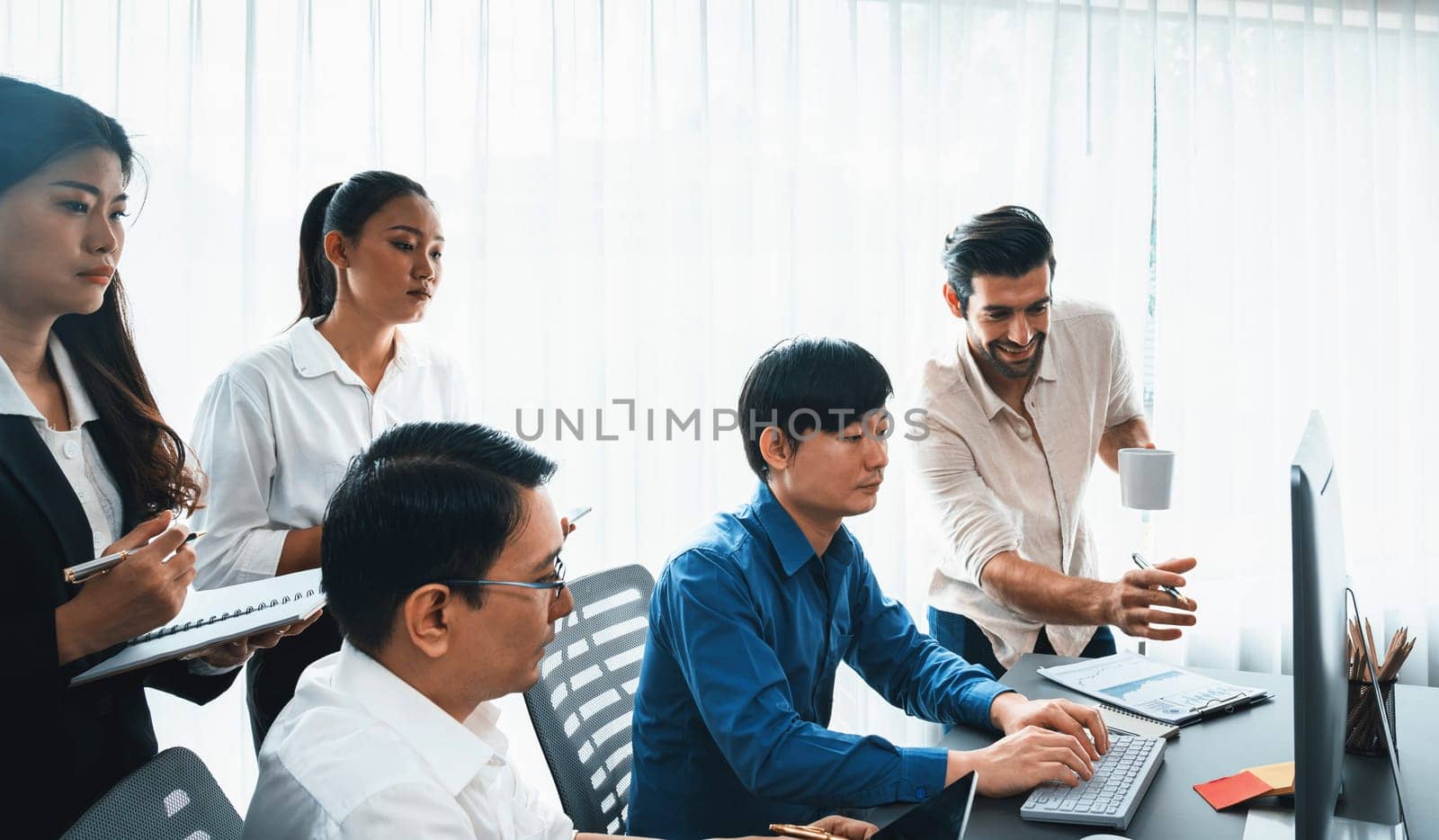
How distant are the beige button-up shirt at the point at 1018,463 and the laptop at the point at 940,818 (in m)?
0.98

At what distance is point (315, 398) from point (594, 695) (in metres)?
0.84

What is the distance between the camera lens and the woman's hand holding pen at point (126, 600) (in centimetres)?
118

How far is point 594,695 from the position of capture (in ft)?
5.33

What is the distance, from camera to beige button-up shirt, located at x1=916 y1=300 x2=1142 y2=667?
2.02 m

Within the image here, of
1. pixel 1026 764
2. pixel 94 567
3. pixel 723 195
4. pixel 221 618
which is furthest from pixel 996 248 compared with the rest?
pixel 94 567

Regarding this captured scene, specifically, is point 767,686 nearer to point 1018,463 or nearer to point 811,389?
point 811,389

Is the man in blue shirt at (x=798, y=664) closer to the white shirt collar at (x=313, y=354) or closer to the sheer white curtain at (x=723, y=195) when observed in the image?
the sheer white curtain at (x=723, y=195)

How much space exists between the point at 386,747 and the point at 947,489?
1429mm

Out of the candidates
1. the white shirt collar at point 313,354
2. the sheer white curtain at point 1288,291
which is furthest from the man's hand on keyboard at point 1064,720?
the sheer white curtain at point 1288,291

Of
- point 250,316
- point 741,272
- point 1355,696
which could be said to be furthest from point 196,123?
point 1355,696

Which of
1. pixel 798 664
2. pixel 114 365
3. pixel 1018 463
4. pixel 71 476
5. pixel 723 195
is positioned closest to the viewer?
pixel 71 476

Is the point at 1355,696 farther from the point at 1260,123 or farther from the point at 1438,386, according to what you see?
the point at 1438,386

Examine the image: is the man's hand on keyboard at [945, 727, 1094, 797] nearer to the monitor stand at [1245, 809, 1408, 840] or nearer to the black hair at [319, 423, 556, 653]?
the monitor stand at [1245, 809, 1408, 840]

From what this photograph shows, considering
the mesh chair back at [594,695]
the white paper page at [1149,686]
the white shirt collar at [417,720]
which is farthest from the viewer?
the white paper page at [1149,686]
